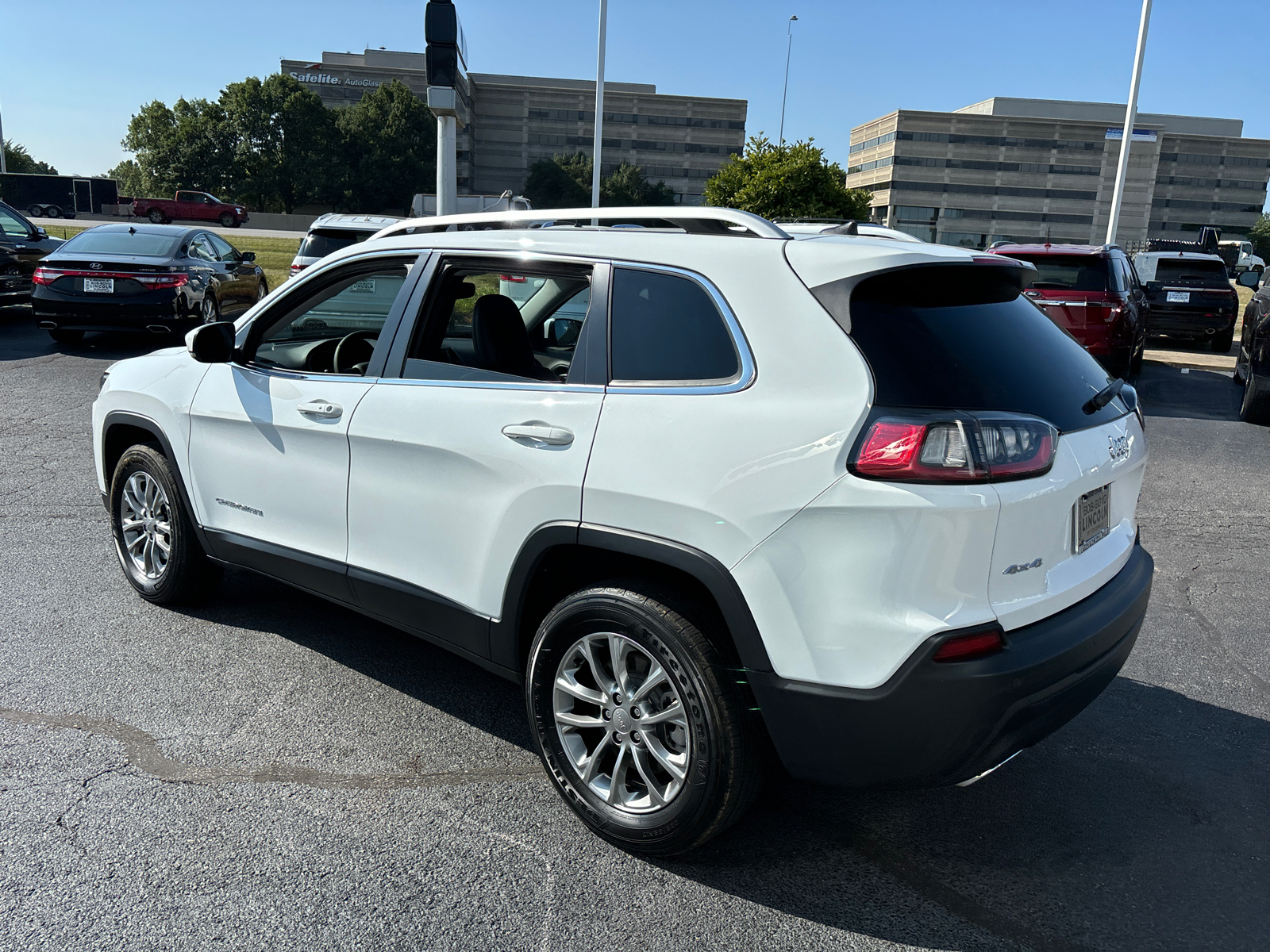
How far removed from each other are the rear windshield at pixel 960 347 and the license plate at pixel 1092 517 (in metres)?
0.20

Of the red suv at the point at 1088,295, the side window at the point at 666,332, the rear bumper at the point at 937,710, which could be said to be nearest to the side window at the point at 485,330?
the side window at the point at 666,332

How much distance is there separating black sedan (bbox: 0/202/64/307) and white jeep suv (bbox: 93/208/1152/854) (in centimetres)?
1297

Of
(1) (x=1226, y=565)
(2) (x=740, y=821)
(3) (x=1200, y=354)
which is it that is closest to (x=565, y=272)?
(2) (x=740, y=821)

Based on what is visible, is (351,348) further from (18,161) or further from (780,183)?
(18,161)

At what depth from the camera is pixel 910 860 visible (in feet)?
9.11

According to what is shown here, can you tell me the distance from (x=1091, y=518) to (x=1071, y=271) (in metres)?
9.43

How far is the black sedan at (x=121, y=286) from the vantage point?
12.0m

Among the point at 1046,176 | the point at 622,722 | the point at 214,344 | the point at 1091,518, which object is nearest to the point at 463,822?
the point at 622,722

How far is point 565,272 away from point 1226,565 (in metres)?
4.71

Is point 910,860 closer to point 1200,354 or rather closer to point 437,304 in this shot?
point 437,304

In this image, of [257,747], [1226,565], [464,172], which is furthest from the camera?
[464,172]

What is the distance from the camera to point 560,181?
344ft

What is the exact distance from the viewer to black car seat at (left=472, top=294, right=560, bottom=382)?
124 inches

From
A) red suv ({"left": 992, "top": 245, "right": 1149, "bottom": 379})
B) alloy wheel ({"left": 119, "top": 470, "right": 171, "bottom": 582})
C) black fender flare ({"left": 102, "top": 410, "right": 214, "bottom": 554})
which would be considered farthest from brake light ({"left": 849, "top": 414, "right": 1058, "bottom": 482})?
red suv ({"left": 992, "top": 245, "right": 1149, "bottom": 379})
